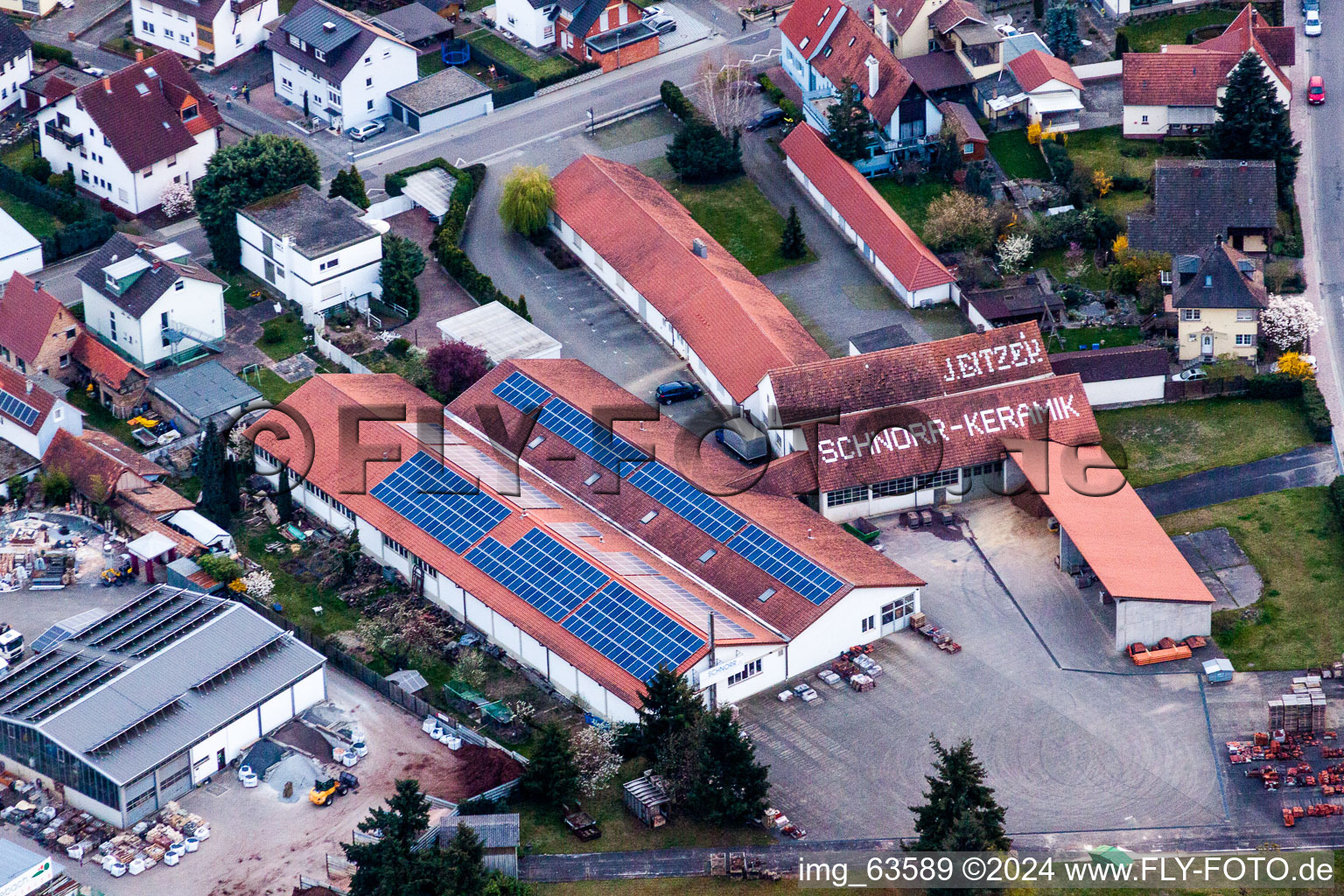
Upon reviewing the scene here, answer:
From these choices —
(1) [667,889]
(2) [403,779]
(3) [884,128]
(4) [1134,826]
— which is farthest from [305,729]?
(3) [884,128]

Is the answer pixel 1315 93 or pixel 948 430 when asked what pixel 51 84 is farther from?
pixel 1315 93

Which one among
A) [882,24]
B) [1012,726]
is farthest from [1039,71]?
[1012,726]

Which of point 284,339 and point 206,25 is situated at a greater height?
point 206,25

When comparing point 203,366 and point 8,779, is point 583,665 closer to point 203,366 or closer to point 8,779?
point 8,779

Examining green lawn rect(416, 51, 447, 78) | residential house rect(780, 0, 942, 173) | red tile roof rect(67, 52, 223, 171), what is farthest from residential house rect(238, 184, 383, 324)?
residential house rect(780, 0, 942, 173)

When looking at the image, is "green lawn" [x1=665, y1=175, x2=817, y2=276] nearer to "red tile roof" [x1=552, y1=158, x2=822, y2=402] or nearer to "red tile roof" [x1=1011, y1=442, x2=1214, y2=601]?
"red tile roof" [x1=552, y1=158, x2=822, y2=402]

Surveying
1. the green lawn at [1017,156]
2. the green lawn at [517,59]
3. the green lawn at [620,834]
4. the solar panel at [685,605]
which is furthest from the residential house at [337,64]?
the green lawn at [620,834]

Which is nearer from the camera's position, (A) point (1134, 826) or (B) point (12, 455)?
(A) point (1134, 826)
